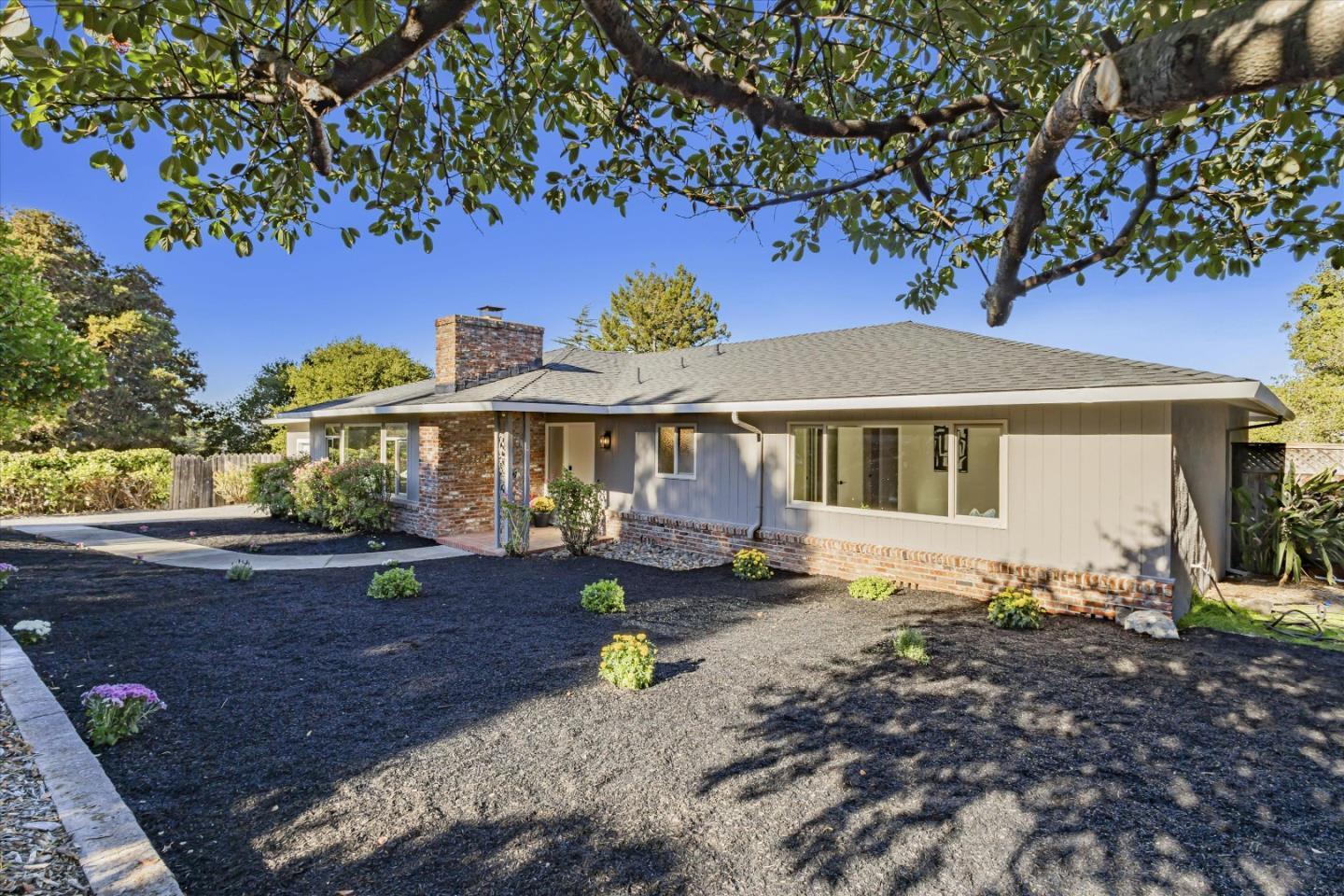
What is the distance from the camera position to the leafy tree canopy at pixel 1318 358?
18641mm

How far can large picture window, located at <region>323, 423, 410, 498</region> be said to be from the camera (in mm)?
13609

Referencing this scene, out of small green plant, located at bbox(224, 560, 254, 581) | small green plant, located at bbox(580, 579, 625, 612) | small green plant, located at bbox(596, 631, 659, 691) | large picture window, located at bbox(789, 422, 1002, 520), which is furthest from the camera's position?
small green plant, located at bbox(224, 560, 254, 581)

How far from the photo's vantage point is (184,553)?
35.0 feet

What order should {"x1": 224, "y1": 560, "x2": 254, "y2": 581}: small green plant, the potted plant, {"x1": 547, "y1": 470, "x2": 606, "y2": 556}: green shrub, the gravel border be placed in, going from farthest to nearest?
the potted plant < {"x1": 547, "y1": 470, "x2": 606, "y2": 556}: green shrub < {"x1": 224, "y1": 560, "x2": 254, "y2": 581}: small green plant < the gravel border

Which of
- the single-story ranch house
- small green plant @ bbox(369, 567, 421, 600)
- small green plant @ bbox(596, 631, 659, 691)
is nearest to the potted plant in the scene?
the single-story ranch house

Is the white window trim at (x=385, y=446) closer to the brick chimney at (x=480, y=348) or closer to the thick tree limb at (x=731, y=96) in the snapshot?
the brick chimney at (x=480, y=348)

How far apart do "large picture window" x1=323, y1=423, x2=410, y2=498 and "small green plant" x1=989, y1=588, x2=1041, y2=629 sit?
11.2 meters

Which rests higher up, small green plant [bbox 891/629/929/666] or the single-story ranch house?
the single-story ranch house

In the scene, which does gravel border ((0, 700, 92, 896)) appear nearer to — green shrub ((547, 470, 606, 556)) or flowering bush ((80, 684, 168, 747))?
flowering bush ((80, 684, 168, 747))

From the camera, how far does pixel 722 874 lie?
2.66 metres

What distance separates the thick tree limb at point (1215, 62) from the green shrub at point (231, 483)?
21.2 metres

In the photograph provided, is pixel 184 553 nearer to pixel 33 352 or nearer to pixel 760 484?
pixel 33 352

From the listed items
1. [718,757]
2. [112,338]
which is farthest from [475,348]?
[112,338]

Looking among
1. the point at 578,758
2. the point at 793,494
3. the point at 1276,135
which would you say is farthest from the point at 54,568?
the point at 1276,135
